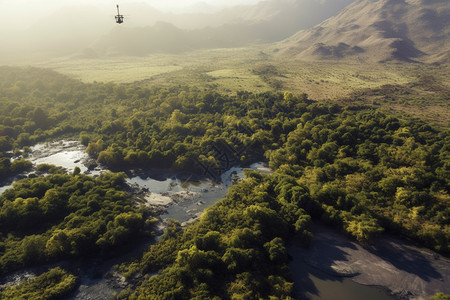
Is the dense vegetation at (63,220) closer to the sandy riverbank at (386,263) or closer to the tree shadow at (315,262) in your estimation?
the tree shadow at (315,262)

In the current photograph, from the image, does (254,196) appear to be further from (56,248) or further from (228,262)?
(56,248)

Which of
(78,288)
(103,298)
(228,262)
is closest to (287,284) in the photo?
(228,262)

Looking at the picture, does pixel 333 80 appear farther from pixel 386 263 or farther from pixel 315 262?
pixel 315 262

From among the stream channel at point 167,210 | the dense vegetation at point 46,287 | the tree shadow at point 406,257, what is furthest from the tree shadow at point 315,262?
the dense vegetation at point 46,287

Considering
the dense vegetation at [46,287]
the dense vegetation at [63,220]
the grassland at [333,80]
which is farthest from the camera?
the grassland at [333,80]

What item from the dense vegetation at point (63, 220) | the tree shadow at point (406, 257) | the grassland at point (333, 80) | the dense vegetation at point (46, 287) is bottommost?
the dense vegetation at point (46, 287)

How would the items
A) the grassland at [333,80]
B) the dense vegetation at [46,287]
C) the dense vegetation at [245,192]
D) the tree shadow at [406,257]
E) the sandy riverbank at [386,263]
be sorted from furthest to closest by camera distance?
the grassland at [333,80] < the tree shadow at [406,257] < the dense vegetation at [245,192] < the sandy riverbank at [386,263] < the dense vegetation at [46,287]

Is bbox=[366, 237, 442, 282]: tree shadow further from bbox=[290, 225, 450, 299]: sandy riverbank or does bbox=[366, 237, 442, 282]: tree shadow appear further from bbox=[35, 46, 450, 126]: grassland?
bbox=[35, 46, 450, 126]: grassland
